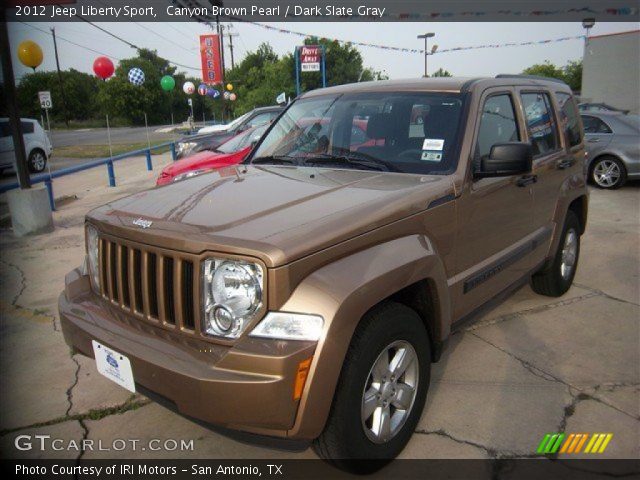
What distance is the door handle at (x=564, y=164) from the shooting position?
3998 mm

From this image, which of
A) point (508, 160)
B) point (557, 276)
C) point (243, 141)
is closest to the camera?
point (508, 160)

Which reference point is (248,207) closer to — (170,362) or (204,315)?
(204,315)

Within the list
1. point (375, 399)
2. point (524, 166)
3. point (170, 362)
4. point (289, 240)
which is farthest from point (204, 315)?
point (524, 166)

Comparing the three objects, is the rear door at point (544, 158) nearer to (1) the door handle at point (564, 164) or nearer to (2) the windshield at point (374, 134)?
(1) the door handle at point (564, 164)

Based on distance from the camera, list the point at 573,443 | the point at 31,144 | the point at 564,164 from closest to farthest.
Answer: the point at 573,443, the point at 564,164, the point at 31,144

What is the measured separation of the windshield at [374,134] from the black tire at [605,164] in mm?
8153

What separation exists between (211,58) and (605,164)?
99.1ft

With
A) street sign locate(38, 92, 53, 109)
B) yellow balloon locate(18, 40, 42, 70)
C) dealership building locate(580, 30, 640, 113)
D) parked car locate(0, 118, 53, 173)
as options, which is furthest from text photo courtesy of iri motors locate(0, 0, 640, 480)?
dealership building locate(580, 30, 640, 113)

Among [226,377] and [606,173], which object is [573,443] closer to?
[226,377]

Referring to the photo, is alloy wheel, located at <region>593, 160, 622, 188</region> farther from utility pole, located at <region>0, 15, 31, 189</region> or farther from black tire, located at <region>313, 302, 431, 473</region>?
utility pole, located at <region>0, 15, 31, 189</region>

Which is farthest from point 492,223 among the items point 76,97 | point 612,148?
point 76,97

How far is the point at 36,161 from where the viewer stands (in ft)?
54.2

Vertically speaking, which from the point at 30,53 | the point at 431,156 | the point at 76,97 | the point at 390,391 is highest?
the point at 76,97

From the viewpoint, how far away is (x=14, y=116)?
716cm
